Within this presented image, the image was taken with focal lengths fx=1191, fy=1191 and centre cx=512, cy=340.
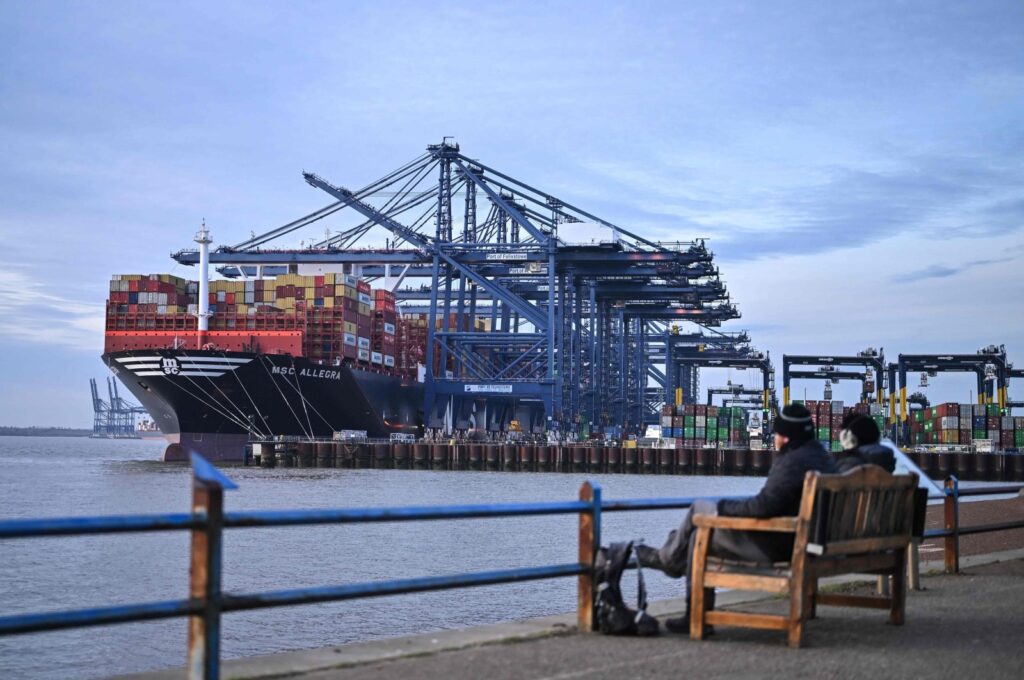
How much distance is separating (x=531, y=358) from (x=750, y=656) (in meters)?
76.5

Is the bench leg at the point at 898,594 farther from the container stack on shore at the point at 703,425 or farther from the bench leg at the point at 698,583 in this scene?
the container stack on shore at the point at 703,425

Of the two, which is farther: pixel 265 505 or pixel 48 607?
pixel 265 505

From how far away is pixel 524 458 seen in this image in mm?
67750

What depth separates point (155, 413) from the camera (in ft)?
217

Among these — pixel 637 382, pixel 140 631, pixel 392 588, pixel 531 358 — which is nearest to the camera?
pixel 392 588

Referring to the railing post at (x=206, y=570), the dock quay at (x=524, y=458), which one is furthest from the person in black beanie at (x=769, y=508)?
the dock quay at (x=524, y=458)

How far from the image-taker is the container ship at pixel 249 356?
204 feet

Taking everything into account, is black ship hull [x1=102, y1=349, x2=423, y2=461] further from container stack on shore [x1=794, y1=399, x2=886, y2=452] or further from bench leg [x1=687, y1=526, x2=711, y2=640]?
bench leg [x1=687, y1=526, x2=711, y2=640]

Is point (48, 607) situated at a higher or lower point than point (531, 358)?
lower

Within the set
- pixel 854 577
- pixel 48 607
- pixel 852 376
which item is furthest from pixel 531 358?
pixel 854 577

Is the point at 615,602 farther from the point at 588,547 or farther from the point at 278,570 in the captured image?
the point at 278,570

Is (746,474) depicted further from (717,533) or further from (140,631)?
(717,533)

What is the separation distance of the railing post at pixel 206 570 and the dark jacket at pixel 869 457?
406cm

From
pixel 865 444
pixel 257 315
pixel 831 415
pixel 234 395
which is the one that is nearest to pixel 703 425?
pixel 831 415
